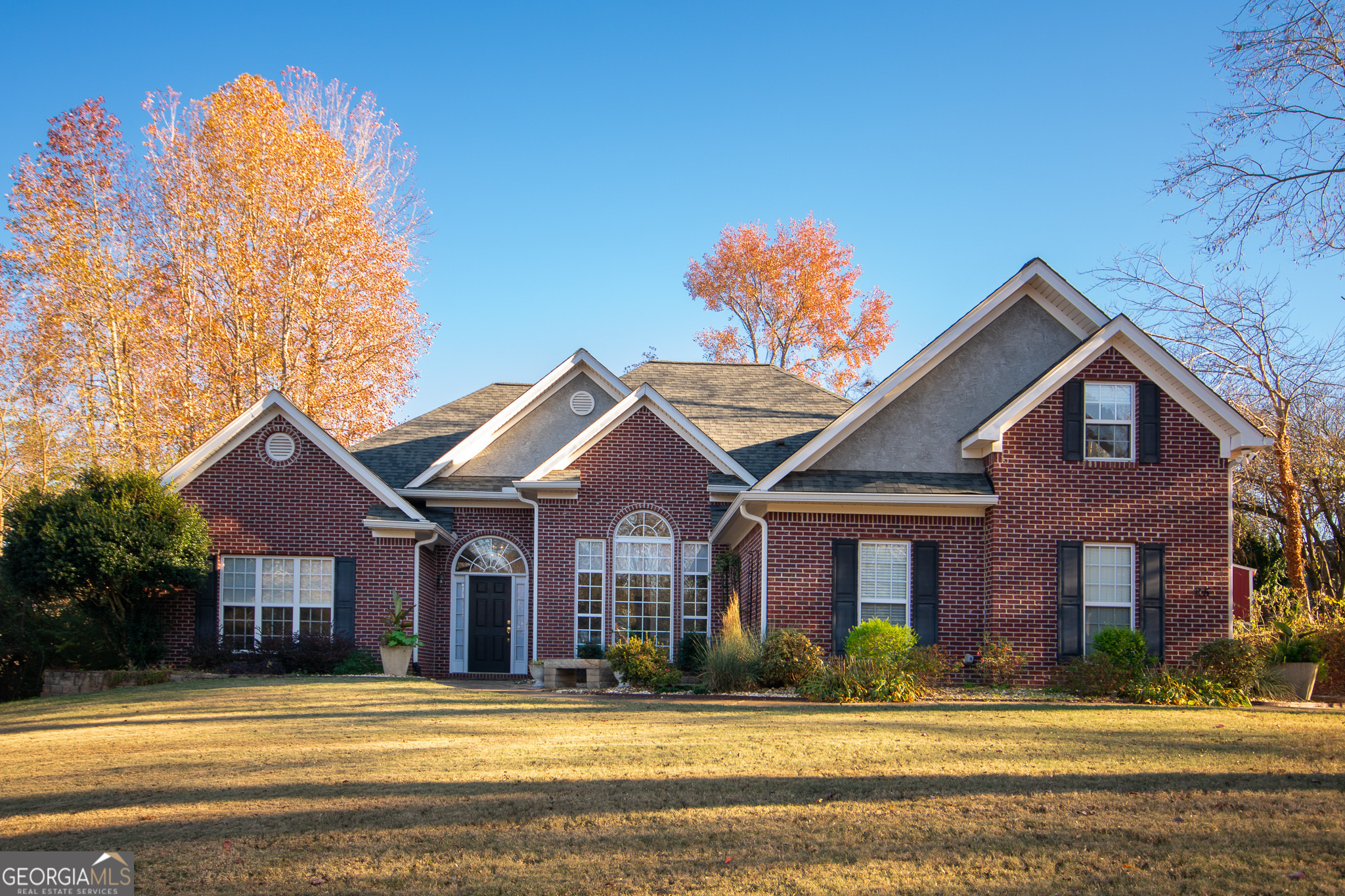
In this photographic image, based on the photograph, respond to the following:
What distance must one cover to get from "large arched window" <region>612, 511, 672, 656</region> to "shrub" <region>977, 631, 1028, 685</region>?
6.24 metres

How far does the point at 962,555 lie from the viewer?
1670 cm

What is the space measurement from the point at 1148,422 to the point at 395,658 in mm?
12948

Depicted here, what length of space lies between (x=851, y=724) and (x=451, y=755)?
426 centimetres

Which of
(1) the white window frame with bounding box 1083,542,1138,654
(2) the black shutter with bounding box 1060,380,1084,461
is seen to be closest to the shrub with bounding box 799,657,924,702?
(1) the white window frame with bounding box 1083,542,1138,654

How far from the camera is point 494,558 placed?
21.5 metres

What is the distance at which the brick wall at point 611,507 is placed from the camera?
66.0 feet

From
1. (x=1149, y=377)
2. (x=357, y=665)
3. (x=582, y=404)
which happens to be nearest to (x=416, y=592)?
(x=357, y=665)

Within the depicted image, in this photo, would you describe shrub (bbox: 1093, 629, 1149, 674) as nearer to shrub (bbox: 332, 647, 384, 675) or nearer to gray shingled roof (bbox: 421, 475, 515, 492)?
gray shingled roof (bbox: 421, 475, 515, 492)

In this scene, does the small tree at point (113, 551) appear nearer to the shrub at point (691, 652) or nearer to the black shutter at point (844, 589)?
the shrub at point (691, 652)

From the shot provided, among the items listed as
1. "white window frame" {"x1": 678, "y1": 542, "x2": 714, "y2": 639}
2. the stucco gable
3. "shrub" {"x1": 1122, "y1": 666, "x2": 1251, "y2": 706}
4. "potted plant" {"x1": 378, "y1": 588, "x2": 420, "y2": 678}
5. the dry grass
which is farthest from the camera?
"white window frame" {"x1": 678, "y1": 542, "x2": 714, "y2": 639}

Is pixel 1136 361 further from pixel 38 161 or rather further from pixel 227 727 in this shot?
pixel 38 161

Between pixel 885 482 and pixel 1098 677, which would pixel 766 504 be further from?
pixel 1098 677

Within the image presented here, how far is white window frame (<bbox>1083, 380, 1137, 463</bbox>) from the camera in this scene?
53.6 feet

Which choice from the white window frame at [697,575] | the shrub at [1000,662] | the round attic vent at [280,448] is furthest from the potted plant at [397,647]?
the shrub at [1000,662]
